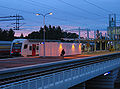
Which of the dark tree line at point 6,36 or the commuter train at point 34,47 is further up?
the dark tree line at point 6,36

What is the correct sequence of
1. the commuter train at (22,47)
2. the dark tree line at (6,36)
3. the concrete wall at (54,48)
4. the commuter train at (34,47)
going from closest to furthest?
the commuter train at (22,47) → the commuter train at (34,47) → the concrete wall at (54,48) → the dark tree line at (6,36)

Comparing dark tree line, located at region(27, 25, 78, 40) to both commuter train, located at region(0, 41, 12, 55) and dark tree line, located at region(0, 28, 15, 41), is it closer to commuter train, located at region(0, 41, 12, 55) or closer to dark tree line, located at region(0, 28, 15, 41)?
dark tree line, located at region(0, 28, 15, 41)

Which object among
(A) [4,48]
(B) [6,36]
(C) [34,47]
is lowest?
(A) [4,48]

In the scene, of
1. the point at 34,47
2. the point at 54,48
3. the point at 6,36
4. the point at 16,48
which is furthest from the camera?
the point at 6,36

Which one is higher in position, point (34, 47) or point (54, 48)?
point (34, 47)

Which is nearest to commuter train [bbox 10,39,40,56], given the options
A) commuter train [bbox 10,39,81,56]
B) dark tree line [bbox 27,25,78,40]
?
commuter train [bbox 10,39,81,56]

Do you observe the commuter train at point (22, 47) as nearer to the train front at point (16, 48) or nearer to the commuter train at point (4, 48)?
the train front at point (16, 48)

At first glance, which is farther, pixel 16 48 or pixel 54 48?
pixel 54 48

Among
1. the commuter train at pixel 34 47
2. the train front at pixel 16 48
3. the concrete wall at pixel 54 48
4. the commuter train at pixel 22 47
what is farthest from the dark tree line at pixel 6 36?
the concrete wall at pixel 54 48

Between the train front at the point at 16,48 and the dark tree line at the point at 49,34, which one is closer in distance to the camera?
the train front at the point at 16,48

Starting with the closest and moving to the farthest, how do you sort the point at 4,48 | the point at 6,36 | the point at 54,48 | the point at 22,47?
the point at 22,47 → the point at 54,48 → the point at 4,48 → the point at 6,36

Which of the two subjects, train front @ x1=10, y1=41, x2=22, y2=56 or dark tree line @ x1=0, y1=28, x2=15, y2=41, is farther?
dark tree line @ x1=0, y1=28, x2=15, y2=41

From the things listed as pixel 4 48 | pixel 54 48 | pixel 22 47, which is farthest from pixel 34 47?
pixel 4 48

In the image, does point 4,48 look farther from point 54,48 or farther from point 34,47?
point 54,48
